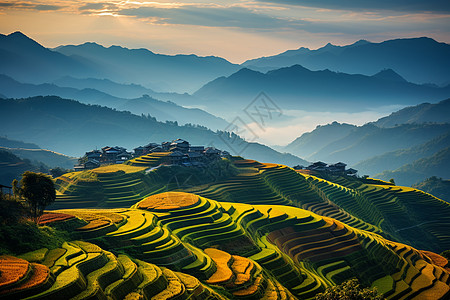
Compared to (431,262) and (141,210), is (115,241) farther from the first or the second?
(431,262)

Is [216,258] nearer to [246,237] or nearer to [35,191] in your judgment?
[246,237]

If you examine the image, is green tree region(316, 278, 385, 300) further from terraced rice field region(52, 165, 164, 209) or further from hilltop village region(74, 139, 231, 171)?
hilltop village region(74, 139, 231, 171)

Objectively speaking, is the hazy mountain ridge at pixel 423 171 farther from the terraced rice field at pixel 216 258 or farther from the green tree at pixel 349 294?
the green tree at pixel 349 294

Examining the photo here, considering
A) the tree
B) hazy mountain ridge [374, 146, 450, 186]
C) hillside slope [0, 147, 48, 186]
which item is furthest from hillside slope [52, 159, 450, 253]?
hazy mountain ridge [374, 146, 450, 186]

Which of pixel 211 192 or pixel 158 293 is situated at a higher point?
pixel 158 293

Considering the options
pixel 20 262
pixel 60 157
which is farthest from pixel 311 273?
pixel 60 157

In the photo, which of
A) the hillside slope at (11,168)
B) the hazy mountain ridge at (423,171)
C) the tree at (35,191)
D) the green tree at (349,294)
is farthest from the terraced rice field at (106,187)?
the hazy mountain ridge at (423,171)
